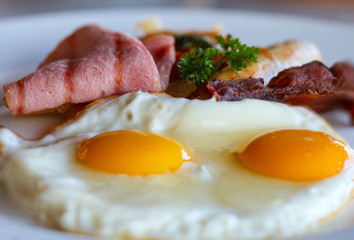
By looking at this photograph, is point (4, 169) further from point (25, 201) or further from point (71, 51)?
point (71, 51)

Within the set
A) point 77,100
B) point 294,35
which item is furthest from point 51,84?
point 294,35

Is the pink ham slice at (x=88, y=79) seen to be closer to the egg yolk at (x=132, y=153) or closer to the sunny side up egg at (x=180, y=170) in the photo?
the sunny side up egg at (x=180, y=170)

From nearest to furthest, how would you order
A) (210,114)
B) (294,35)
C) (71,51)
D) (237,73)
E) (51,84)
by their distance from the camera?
(210,114), (51,84), (237,73), (71,51), (294,35)

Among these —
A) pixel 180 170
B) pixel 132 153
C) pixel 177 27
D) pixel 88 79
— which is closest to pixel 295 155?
pixel 180 170

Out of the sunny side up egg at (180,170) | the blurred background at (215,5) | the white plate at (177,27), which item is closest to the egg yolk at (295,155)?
the sunny side up egg at (180,170)

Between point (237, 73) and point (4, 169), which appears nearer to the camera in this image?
point (4, 169)

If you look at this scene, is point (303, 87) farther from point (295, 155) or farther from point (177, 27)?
point (177, 27)

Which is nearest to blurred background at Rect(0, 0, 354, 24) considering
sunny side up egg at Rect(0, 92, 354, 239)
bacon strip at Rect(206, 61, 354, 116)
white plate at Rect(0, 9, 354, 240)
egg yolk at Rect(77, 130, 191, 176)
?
white plate at Rect(0, 9, 354, 240)
